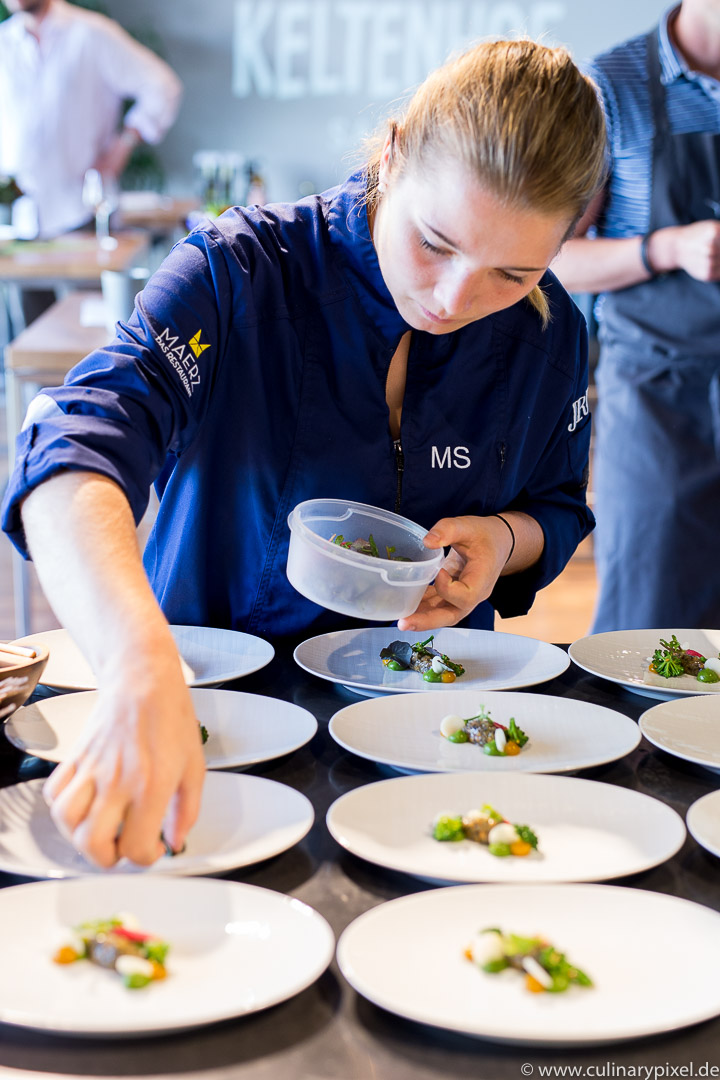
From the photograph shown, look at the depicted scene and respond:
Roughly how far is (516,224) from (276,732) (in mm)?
540

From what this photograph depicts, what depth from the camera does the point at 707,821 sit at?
2.89 ft

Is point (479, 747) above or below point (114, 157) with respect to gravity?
below

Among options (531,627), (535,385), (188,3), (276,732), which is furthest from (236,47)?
(276,732)

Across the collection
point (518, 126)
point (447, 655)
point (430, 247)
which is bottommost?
point (447, 655)

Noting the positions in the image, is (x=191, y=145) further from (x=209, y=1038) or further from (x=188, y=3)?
(x=209, y=1038)

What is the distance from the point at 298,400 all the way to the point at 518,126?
43 centimetres

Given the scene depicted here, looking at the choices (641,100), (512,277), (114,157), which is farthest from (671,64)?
(114,157)

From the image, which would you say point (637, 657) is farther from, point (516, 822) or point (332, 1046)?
point (332, 1046)

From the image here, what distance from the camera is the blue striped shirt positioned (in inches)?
80.0

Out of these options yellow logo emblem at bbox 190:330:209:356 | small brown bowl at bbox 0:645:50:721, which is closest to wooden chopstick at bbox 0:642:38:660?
Answer: small brown bowl at bbox 0:645:50:721

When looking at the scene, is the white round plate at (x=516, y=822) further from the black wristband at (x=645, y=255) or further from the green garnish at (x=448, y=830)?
the black wristband at (x=645, y=255)

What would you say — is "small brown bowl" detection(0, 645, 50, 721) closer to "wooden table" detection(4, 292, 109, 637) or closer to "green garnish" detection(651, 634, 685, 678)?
"green garnish" detection(651, 634, 685, 678)

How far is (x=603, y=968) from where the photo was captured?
2.33 ft

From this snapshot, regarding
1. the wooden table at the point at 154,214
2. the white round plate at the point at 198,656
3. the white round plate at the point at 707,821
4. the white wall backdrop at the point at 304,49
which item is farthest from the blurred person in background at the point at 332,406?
the white wall backdrop at the point at 304,49
